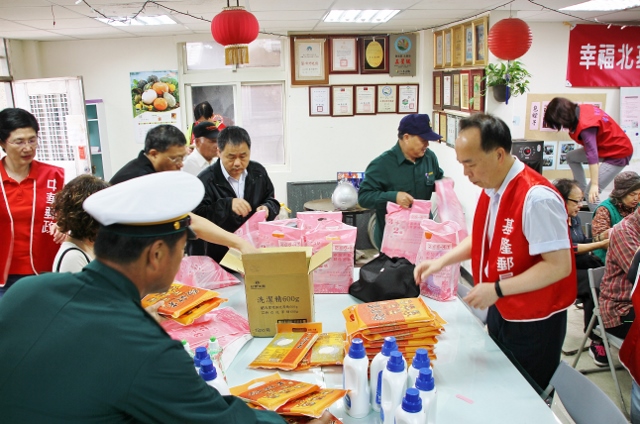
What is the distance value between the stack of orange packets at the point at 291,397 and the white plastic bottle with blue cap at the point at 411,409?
187 millimetres

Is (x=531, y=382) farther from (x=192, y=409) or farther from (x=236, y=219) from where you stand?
(x=236, y=219)

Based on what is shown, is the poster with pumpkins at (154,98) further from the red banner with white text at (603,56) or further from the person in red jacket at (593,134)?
the red banner with white text at (603,56)

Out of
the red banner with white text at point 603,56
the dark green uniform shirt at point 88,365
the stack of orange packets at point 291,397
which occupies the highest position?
the red banner with white text at point 603,56

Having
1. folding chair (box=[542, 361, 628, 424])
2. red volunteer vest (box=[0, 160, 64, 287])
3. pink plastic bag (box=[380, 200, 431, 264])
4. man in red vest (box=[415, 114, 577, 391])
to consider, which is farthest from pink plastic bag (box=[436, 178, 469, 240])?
red volunteer vest (box=[0, 160, 64, 287])

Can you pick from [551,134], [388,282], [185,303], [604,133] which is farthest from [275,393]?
[551,134]

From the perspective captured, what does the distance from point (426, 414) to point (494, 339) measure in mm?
836

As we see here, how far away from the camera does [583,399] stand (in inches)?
60.9

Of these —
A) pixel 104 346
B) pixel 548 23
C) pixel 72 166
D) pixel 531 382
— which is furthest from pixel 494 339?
pixel 72 166

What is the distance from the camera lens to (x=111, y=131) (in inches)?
247

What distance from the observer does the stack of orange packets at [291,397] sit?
1267mm

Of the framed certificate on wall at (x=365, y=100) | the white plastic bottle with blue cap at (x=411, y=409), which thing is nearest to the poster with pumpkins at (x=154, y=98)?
the framed certificate on wall at (x=365, y=100)

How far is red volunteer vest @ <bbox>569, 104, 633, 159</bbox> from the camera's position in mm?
4199

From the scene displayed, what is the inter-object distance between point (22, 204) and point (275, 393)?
1784 mm

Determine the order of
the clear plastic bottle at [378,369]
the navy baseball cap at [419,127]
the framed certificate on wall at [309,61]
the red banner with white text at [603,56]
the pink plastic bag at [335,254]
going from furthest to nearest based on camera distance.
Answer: the framed certificate on wall at [309,61] → the red banner with white text at [603,56] → the navy baseball cap at [419,127] → the pink plastic bag at [335,254] → the clear plastic bottle at [378,369]
